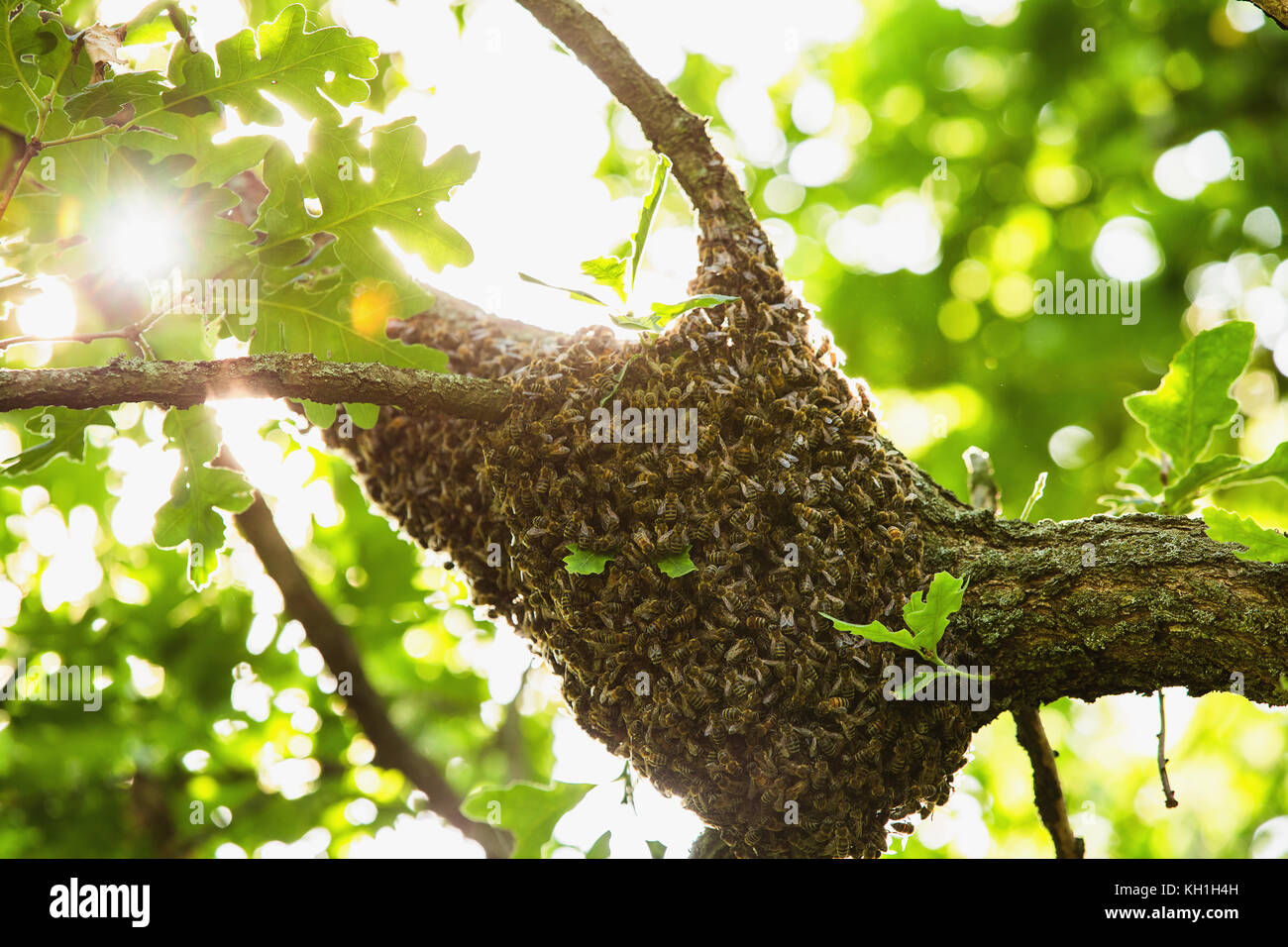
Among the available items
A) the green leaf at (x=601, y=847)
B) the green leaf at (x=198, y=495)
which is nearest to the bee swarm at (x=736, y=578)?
the green leaf at (x=601, y=847)

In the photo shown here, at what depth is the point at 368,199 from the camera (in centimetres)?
223

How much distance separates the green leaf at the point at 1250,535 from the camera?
176 cm

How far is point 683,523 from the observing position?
208cm

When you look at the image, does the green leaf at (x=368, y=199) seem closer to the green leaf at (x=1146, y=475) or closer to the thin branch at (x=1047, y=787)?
the thin branch at (x=1047, y=787)

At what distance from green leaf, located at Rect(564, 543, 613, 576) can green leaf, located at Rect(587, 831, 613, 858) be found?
3.31ft

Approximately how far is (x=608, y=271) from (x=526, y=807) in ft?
5.38

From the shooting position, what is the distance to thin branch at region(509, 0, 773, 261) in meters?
2.46

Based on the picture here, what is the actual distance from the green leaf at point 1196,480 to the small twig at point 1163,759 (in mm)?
550

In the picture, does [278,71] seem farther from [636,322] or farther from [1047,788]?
[1047,788]

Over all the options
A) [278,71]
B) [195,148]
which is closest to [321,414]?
[195,148]

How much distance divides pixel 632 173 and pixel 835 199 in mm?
1611
